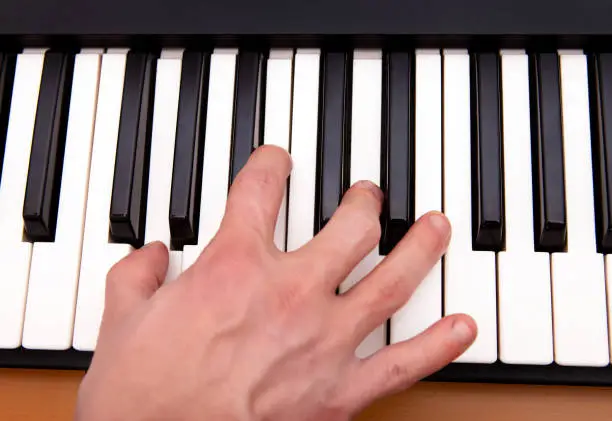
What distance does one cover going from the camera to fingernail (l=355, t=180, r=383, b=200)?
76 cm

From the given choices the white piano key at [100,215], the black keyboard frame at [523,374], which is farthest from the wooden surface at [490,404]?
the white piano key at [100,215]

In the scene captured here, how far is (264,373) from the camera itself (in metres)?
0.63

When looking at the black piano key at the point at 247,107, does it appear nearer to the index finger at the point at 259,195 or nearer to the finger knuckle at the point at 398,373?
the index finger at the point at 259,195

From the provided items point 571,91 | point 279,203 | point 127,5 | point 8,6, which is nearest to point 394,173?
point 279,203

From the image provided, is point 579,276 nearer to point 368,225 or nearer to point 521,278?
point 521,278

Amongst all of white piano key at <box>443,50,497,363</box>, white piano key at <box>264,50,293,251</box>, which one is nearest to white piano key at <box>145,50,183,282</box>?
white piano key at <box>264,50,293,251</box>

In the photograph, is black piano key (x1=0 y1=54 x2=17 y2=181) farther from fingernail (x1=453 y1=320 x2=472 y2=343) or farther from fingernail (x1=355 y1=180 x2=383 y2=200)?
fingernail (x1=453 y1=320 x2=472 y2=343)

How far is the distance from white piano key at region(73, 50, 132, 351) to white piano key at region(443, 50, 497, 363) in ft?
1.30

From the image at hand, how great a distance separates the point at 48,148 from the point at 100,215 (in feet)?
0.38

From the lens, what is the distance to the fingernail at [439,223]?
28.7 inches

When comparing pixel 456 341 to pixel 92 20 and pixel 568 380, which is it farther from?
pixel 92 20

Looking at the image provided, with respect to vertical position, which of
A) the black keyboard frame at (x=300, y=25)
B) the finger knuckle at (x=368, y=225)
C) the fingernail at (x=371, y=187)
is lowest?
the finger knuckle at (x=368, y=225)

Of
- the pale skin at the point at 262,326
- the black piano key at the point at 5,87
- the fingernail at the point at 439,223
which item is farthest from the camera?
the black piano key at the point at 5,87

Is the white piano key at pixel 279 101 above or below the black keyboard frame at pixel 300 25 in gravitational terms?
below
